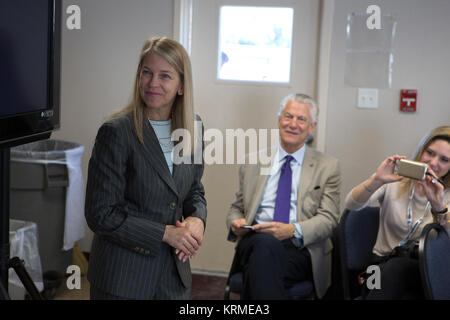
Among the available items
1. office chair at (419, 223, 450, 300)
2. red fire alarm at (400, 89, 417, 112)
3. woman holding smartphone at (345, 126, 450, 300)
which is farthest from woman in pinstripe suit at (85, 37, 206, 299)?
red fire alarm at (400, 89, 417, 112)

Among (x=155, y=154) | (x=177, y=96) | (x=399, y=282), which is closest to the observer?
(x=155, y=154)

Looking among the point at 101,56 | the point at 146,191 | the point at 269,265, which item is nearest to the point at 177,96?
the point at 146,191

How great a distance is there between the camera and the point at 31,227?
277 centimetres

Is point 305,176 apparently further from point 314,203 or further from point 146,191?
point 146,191

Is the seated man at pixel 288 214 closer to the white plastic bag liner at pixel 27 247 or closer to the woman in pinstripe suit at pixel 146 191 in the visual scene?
the woman in pinstripe suit at pixel 146 191

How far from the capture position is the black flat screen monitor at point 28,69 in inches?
51.4

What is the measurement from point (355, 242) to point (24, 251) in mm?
1672

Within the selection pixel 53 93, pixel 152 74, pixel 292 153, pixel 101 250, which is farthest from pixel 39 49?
pixel 292 153

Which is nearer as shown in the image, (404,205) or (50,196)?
Answer: (404,205)

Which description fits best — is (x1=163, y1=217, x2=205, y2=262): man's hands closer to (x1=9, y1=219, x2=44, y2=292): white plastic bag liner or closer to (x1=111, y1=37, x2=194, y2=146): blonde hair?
(x1=111, y1=37, x2=194, y2=146): blonde hair

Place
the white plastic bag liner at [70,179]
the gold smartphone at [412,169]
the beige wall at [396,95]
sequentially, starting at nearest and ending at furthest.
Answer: the gold smartphone at [412,169]
the white plastic bag liner at [70,179]
the beige wall at [396,95]

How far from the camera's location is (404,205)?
8.00 feet

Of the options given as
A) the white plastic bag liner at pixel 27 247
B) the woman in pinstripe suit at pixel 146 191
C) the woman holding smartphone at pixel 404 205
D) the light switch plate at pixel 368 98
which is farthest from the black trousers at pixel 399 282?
the white plastic bag liner at pixel 27 247
